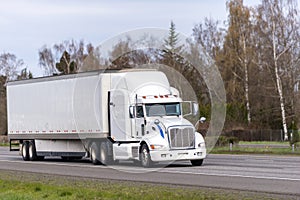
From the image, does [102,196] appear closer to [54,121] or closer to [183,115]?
[183,115]

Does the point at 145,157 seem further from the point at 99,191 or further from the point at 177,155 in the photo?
the point at 99,191

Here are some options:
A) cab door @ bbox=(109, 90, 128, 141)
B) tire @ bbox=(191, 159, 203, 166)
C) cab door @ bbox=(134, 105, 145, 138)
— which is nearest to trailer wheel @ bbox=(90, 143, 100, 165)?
cab door @ bbox=(109, 90, 128, 141)

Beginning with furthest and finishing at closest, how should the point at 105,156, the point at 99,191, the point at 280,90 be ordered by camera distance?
the point at 280,90 → the point at 105,156 → the point at 99,191

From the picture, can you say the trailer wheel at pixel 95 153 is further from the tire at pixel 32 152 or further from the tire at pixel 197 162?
the tire at pixel 32 152

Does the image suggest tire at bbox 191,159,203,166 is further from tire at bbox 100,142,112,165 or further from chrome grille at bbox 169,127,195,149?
tire at bbox 100,142,112,165

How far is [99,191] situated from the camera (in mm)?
19141

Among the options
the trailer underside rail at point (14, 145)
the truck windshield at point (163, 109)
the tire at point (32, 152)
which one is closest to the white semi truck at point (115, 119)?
the truck windshield at point (163, 109)

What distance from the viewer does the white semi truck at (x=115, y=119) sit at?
1164 inches

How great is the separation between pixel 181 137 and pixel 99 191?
10652mm

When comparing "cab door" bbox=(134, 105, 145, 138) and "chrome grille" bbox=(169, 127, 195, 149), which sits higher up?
"cab door" bbox=(134, 105, 145, 138)

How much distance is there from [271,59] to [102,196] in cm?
5665

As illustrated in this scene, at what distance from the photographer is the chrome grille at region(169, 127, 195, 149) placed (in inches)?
1156

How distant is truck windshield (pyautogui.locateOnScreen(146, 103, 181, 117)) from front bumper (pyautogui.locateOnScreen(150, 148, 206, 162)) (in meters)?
1.82

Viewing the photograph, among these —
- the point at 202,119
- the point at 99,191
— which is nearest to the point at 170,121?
the point at 202,119
